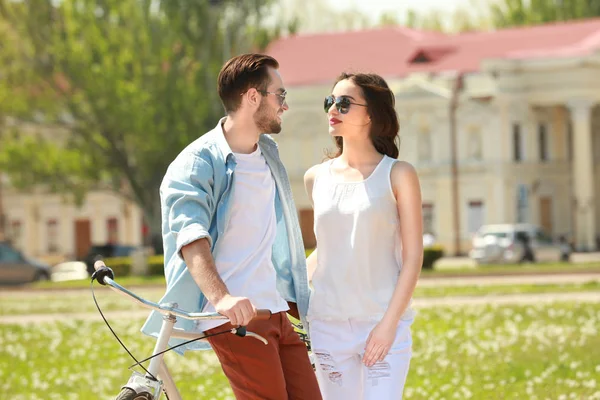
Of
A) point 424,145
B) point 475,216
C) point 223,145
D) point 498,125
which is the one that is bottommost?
point 475,216

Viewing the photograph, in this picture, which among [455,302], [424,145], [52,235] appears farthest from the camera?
[52,235]

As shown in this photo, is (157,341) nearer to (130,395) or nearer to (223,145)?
(130,395)

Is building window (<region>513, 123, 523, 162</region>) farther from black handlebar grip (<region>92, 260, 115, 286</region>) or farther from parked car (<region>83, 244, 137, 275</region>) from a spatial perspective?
black handlebar grip (<region>92, 260, 115, 286</region>)

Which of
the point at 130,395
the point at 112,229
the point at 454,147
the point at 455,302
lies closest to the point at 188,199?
the point at 130,395

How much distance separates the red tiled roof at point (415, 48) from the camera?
213 feet

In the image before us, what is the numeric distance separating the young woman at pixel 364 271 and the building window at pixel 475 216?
57497 millimetres

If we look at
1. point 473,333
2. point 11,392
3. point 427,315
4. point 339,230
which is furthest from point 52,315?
point 339,230

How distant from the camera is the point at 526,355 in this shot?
14289mm

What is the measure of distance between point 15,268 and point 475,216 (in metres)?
22.3

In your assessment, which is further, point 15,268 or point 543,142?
point 543,142

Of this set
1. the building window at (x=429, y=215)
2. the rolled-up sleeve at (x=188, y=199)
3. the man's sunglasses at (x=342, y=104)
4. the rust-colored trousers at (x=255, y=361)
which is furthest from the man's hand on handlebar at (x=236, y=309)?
the building window at (x=429, y=215)

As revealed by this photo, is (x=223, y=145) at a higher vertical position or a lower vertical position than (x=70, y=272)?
higher

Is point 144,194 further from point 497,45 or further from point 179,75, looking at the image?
point 497,45

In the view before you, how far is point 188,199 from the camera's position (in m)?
5.49
